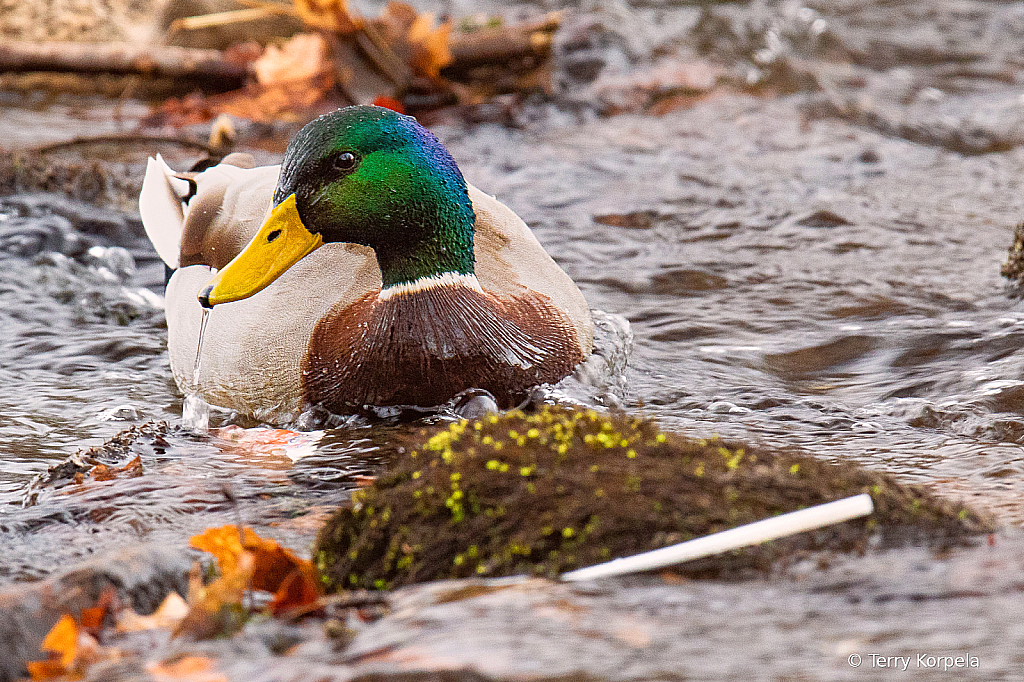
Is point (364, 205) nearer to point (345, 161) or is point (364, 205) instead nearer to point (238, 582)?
point (345, 161)

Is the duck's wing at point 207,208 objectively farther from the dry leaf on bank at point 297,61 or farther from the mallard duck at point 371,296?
the dry leaf on bank at point 297,61

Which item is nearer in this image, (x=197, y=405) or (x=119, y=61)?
(x=197, y=405)

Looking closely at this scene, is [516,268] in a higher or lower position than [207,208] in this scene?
lower

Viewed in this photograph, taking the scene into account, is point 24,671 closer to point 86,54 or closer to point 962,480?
point 962,480

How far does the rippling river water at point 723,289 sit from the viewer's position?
3830 mm

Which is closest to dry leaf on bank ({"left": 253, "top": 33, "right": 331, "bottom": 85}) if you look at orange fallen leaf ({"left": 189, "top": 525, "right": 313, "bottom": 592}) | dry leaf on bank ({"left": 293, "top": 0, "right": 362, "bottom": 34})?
dry leaf on bank ({"left": 293, "top": 0, "right": 362, "bottom": 34})

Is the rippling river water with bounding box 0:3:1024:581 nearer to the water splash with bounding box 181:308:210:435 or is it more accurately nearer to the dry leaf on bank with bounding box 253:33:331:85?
the water splash with bounding box 181:308:210:435

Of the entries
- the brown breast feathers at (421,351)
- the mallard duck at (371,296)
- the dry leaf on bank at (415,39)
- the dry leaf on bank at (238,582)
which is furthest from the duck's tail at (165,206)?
the dry leaf on bank at (415,39)

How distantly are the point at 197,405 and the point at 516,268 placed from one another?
1.38m

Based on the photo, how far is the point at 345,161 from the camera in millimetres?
4113

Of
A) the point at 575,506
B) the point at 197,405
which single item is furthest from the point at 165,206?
the point at 575,506

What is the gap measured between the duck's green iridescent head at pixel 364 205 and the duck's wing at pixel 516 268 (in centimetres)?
27

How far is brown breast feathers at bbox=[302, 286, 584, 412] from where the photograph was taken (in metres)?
4.14

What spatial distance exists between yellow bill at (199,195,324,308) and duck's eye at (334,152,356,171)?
0.20 m
